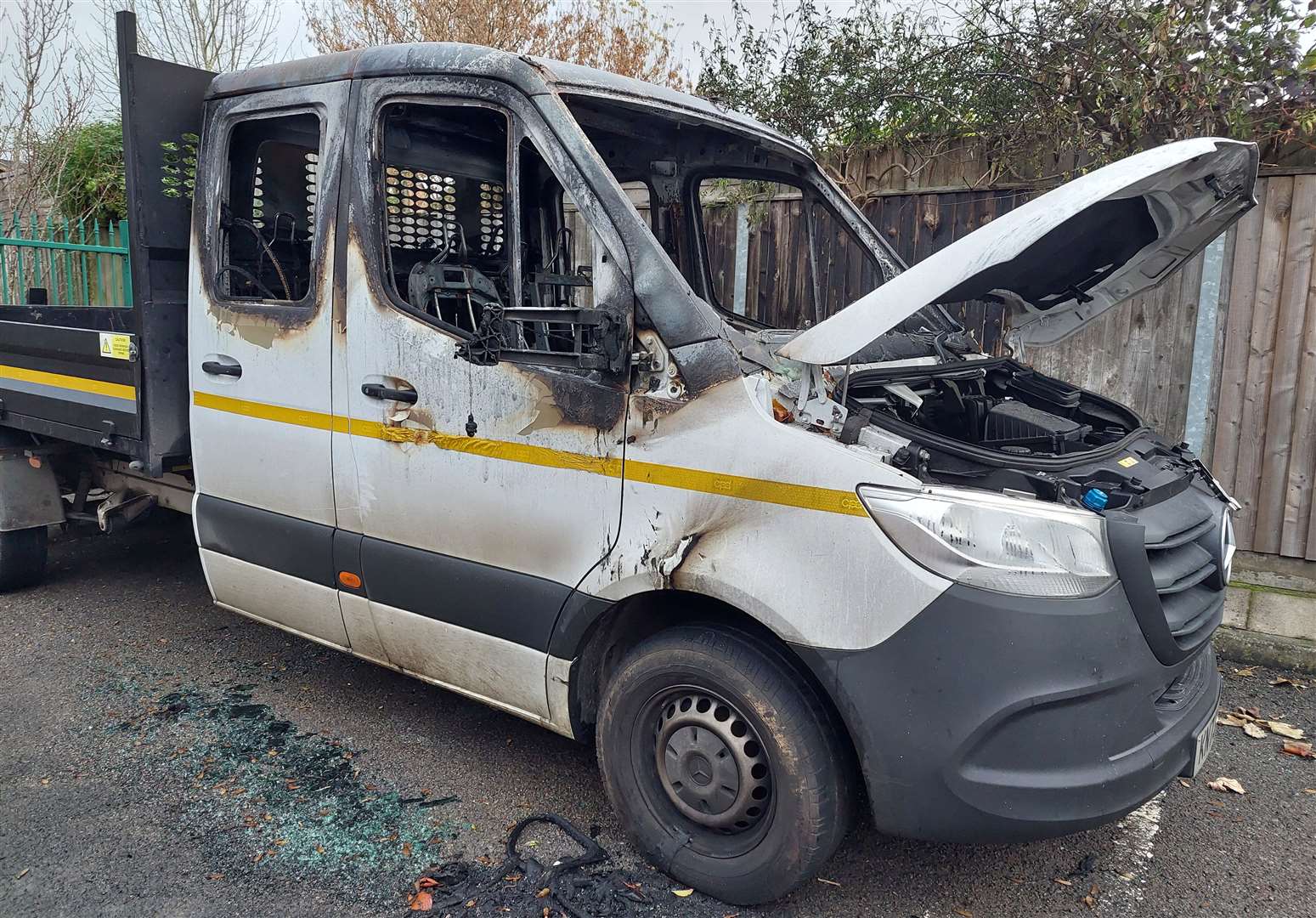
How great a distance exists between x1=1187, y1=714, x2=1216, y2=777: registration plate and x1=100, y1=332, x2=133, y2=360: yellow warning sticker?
4258mm

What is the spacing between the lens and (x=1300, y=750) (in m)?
3.82

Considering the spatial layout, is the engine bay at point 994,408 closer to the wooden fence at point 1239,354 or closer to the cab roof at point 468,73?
the wooden fence at point 1239,354

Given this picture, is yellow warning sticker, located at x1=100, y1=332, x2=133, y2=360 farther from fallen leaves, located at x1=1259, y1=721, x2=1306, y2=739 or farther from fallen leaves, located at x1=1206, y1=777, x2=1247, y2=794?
fallen leaves, located at x1=1259, y1=721, x2=1306, y2=739

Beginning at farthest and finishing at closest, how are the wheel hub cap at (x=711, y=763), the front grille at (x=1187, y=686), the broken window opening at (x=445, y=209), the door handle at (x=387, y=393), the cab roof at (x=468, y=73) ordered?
the broken window opening at (x=445, y=209), the door handle at (x=387, y=393), the cab roof at (x=468, y=73), the wheel hub cap at (x=711, y=763), the front grille at (x=1187, y=686)

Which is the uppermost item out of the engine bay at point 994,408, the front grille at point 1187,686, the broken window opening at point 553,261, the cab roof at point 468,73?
the cab roof at point 468,73

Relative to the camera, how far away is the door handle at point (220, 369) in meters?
3.70

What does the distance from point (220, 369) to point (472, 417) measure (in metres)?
1.39

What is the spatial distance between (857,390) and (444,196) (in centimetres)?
207

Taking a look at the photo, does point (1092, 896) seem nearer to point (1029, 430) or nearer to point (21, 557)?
point (1029, 430)

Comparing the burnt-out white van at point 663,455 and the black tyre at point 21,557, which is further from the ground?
the burnt-out white van at point 663,455

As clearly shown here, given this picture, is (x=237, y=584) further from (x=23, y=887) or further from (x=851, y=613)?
(x=851, y=613)

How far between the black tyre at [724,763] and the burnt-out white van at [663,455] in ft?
0.04

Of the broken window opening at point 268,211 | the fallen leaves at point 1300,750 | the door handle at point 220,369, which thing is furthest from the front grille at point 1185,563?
A: the door handle at point 220,369

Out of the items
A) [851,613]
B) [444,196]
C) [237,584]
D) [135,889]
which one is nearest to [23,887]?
[135,889]
